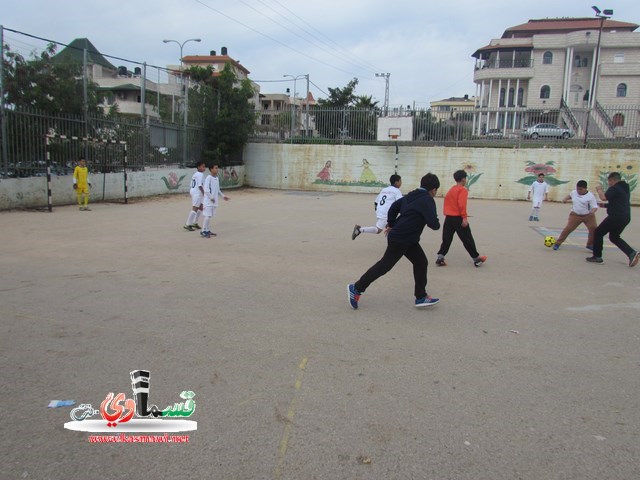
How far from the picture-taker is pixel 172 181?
20938 millimetres

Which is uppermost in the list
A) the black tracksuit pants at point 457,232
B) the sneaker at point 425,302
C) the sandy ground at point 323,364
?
the black tracksuit pants at point 457,232

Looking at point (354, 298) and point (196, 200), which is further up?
point (196, 200)

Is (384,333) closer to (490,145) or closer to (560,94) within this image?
(490,145)

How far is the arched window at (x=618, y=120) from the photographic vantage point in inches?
927

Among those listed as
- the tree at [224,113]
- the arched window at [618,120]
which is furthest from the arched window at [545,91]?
the tree at [224,113]

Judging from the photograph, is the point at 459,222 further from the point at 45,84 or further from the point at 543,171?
the point at 543,171

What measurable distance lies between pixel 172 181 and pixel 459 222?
1573cm

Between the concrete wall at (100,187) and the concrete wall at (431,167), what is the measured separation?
3262 mm

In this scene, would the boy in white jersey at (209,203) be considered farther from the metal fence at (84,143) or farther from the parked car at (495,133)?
the parked car at (495,133)

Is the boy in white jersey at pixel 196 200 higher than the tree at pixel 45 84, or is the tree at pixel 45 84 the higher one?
the tree at pixel 45 84

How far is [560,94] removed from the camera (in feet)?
189

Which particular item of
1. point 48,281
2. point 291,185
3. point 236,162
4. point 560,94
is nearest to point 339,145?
point 291,185

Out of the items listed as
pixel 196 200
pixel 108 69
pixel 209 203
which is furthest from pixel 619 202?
pixel 108 69

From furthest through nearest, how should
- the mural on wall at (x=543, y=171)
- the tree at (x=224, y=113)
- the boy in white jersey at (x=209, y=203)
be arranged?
the tree at (x=224, y=113), the mural on wall at (x=543, y=171), the boy in white jersey at (x=209, y=203)
